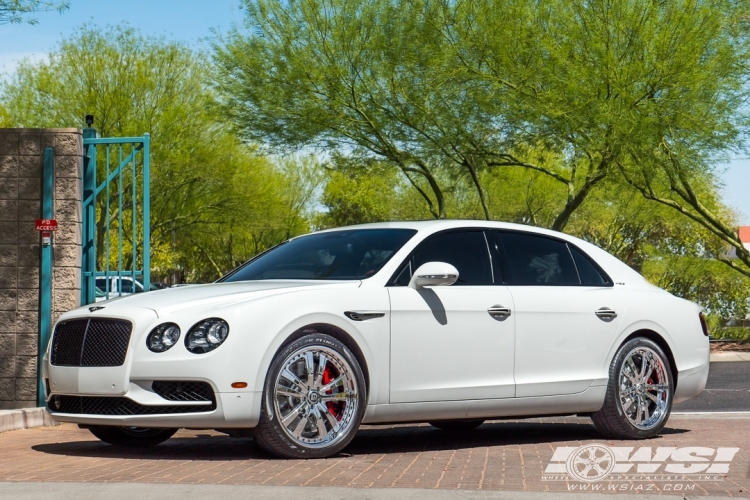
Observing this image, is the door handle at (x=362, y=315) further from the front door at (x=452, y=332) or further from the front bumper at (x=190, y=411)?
the front bumper at (x=190, y=411)

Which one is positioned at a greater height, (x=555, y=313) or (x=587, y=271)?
(x=587, y=271)

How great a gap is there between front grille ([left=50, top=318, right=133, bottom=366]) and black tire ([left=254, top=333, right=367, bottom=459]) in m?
0.95

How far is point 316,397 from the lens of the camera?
7.65 meters

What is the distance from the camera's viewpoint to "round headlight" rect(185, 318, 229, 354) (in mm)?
7383

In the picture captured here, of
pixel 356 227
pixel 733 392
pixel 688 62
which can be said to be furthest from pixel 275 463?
pixel 688 62

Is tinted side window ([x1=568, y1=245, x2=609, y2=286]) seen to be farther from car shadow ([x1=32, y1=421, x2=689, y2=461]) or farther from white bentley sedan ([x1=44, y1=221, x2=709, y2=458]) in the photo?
car shadow ([x1=32, y1=421, x2=689, y2=461])

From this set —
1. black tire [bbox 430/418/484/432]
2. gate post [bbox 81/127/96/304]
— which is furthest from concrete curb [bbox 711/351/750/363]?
gate post [bbox 81/127/96/304]

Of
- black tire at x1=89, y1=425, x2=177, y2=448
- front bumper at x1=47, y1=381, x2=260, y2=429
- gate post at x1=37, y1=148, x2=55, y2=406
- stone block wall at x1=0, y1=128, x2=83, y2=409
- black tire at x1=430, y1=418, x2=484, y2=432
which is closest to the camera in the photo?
front bumper at x1=47, y1=381, x2=260, y2=429

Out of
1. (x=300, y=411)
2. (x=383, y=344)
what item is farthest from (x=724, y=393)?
(x=300, y=411)

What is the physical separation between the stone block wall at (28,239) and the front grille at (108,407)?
379 cm

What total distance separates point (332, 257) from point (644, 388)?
2.76m

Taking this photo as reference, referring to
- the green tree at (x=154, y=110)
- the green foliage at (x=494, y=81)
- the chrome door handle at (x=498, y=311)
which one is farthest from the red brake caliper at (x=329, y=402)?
the green tree at (x=154, y=110)

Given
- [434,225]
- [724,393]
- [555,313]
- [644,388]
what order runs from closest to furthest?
1. [434,225]
2. [555,313]
3. [644,388]
4. [724,393]

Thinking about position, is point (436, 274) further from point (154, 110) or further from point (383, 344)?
point (154, 110)
